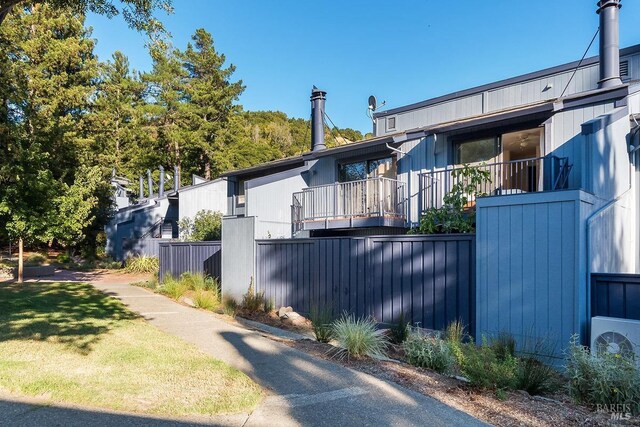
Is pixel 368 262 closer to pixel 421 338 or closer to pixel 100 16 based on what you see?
pixel 421 338

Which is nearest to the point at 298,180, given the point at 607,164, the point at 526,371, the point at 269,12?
the point at 269,12

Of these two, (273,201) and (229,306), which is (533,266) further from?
(273,201)

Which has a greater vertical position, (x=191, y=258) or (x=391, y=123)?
(x=391, y=123)

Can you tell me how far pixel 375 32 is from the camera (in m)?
19.0

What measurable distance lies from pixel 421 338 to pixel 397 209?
7014mm

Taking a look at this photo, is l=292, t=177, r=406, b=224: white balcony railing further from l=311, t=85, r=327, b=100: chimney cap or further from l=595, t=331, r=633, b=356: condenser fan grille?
l=595, t=331, r=633, b=356: condenser fan grille

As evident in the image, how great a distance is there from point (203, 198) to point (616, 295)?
19.4 m

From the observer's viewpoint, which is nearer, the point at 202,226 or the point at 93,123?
the point at 202,226

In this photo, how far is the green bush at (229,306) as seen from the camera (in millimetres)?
10209

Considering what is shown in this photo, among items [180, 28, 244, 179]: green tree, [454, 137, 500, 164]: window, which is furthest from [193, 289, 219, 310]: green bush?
[180, 28, 244, 179]: green tree

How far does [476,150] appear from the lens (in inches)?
482

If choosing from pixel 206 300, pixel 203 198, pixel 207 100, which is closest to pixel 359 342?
pixel 206 300

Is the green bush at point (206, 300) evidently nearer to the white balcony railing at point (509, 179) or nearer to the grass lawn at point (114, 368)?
the grass lawn at point (114, 368)

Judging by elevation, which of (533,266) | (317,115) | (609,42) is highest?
(609,42)
